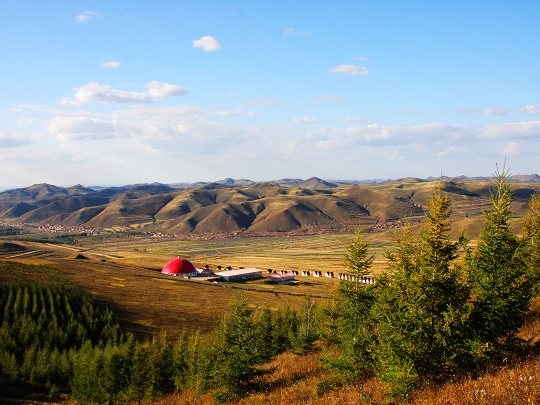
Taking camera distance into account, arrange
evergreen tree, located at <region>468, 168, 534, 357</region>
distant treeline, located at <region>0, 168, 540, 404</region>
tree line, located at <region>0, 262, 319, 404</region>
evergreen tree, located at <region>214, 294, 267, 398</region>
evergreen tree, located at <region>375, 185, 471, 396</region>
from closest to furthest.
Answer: evergreen tree, located at <region>375, 185, 471, 396</region>
distant treeline, located at <region>0, 168, 540, 404</region>
evergreen tree, located at <region>468, 168, 534, 357</region>
evergreen tree, located at <region>214, 294, 267, 398</region>
tree line, located at <region>0, 262, 319, 404</region>

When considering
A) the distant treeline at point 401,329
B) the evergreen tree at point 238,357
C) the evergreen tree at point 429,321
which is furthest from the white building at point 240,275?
the evergreen tree at point 429,321

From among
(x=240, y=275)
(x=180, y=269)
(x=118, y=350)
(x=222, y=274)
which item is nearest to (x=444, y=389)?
(x=118, y=350)

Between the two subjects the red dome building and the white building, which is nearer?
the red dome building

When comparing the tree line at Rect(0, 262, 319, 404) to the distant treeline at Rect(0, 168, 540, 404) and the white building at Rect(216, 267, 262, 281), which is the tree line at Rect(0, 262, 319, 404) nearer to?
the distant treeline at Rect(0, 168, 540, 404)

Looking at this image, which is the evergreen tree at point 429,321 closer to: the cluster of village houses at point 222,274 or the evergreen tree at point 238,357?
the evergreen tree at point 238,357

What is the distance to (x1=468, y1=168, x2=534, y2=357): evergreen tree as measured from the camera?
17312 mm

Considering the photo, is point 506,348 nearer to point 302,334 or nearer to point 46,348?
→ point 302,334

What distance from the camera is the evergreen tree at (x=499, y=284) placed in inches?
682

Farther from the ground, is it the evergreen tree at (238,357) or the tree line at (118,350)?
the evergreen tree at (238,357)

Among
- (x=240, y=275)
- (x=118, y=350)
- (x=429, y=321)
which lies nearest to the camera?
(x=429, y=321)

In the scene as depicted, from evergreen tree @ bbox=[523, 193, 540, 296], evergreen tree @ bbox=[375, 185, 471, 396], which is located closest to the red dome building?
evergreen tree @ bbox=[523, 193, 540, 296]

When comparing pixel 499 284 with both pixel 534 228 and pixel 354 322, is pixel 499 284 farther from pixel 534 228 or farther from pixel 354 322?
pixel 534 228

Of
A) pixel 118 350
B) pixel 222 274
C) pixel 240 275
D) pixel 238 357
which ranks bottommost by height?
pixel 240 275

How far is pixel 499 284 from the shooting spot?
1862 centimetres
